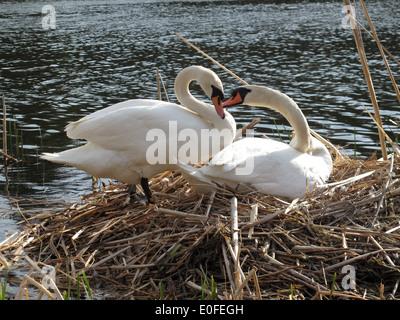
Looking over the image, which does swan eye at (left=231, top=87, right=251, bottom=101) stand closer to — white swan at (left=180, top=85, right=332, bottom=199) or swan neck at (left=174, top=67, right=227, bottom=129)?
swan neck at (left=174, top=67, right=227, bottom=129)

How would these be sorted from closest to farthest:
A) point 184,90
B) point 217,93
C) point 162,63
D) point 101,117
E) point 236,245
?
point 236,245, point 101,117, point 217,93, point 184,90, point 162,63

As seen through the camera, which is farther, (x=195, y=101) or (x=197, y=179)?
(x=195, y=101)

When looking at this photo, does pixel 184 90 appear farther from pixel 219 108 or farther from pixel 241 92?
pixel 241 92

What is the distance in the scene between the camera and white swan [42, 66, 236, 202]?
576 cm

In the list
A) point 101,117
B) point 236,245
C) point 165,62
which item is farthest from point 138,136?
point 165,62

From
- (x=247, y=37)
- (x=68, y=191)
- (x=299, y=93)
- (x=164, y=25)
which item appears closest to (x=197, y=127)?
(x=68, y=191)

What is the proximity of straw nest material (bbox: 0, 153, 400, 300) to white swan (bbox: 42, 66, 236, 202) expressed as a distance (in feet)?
1.33

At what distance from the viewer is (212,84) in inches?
243

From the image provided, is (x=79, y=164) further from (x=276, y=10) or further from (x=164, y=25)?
(x=276, y=10)

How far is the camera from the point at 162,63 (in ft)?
60.6

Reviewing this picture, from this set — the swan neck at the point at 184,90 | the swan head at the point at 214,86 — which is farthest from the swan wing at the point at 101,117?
the swan head at the point at 214,86

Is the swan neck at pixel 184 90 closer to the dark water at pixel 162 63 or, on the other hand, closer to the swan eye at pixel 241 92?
the swan eye at pixel 241 92

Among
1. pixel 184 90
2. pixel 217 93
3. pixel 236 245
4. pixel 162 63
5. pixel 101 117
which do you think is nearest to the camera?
pixel 236 245

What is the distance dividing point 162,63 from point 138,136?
13.0m
